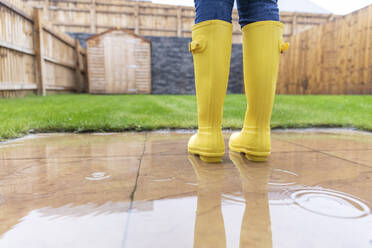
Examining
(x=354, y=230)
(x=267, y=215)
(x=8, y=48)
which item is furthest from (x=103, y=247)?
(x=8, y=48)

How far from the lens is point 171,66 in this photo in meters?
8.54

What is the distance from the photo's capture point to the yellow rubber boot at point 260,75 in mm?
916

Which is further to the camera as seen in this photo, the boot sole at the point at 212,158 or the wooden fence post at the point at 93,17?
the wooden fence post at the point at 93,17

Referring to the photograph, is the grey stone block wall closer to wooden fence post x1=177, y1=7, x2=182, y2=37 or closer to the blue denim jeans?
wooden fence post x1=177, y1=7, x2=182, y2=37

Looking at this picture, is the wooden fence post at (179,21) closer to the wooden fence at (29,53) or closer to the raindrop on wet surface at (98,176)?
the wooden fence at (29,53)

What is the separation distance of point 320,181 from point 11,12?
498 centimetres

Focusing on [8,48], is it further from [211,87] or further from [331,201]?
[331,201]

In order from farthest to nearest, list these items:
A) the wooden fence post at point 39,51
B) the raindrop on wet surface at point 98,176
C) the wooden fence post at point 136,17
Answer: the wooden fence post at point 136,17 < the wooden fence post at point 39,51 < the raindrop on wet surface at point 98,176

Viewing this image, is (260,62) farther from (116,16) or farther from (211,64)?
(116,16)

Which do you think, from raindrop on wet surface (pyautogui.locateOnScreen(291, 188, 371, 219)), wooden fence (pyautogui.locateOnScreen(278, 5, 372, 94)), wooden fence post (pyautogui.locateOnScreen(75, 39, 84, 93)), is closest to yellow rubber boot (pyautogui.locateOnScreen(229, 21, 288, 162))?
raindrop on wet surface (pyautogui.locateOnScreen(291, 188, 371, 219))

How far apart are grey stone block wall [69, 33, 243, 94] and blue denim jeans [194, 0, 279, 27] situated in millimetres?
7564

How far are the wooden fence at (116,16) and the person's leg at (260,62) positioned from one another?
33.4 ft

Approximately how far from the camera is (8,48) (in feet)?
12.5

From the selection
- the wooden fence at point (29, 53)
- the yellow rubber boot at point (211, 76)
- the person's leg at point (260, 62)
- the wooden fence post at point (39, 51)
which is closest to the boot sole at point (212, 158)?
the yellow rubber boot at point (211, 76)
